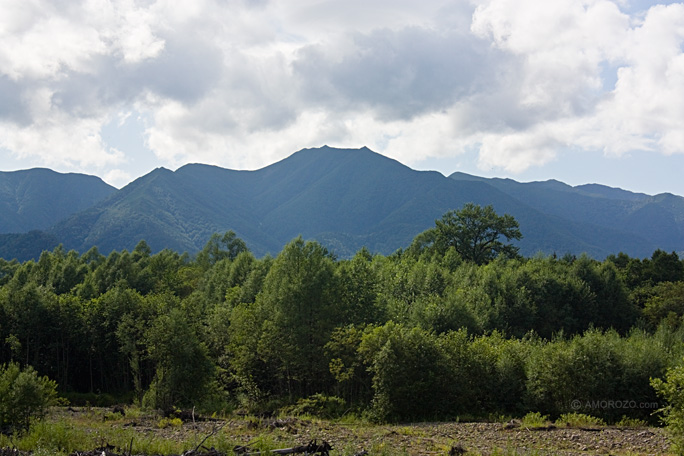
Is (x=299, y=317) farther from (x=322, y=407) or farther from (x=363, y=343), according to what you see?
(x=322, y=407)

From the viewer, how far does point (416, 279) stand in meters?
70.4

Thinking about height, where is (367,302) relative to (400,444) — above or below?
above

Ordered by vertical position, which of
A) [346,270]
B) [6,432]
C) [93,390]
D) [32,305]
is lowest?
[93,390]

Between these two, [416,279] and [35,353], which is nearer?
[35,353]

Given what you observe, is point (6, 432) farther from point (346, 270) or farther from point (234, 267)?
point (234, 267)

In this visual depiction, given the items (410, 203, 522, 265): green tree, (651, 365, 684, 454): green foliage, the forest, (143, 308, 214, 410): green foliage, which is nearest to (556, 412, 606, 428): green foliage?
the forest

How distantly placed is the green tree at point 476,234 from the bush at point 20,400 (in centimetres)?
7957

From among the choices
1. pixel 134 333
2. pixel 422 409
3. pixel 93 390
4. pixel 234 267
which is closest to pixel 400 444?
pixel 422 409

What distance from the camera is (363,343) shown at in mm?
39750

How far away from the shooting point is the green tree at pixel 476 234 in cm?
9931

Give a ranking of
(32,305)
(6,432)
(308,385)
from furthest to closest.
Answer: (32,305) < (308,385) < (6,432)

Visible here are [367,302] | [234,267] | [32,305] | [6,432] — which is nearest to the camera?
[6,432]

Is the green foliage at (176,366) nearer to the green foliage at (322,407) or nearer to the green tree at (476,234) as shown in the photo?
the green foliage at (322,407)

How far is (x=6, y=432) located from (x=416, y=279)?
52055 millimetres
